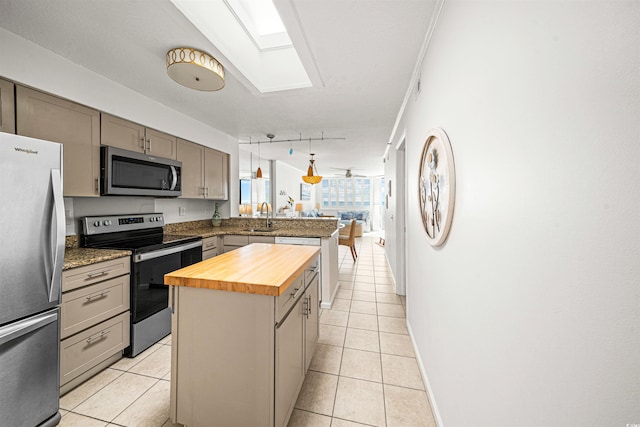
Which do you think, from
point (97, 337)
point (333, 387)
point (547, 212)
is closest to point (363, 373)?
point (333, 387)

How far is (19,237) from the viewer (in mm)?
1355

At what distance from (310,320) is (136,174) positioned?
7.59ft

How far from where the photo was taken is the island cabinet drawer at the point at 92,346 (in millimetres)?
1712

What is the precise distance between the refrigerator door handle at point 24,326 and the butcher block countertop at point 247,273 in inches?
33.1

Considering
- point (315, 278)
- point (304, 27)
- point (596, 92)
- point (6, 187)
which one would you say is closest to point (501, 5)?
point (596, 92)

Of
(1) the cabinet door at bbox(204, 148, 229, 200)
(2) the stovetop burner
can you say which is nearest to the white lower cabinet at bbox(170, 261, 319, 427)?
(2) the stovetop burner

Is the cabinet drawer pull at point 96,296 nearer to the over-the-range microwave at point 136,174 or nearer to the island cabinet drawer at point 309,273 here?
the over-the-range microwave at point 136,174

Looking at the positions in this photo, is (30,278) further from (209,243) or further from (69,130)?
(209,243)

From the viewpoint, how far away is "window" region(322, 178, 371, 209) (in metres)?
10.9

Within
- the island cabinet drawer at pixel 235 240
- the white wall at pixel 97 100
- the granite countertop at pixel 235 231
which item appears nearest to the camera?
the white wall at pixel 97 100

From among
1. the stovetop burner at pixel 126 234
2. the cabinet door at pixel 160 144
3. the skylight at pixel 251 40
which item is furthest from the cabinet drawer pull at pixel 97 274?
the skylight at pixel 251 40

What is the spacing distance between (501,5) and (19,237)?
2449mm

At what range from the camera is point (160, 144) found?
2896 millimetres

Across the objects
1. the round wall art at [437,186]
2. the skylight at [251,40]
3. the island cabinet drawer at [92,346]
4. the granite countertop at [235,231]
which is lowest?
the island cabinet drawer at [92,346]
